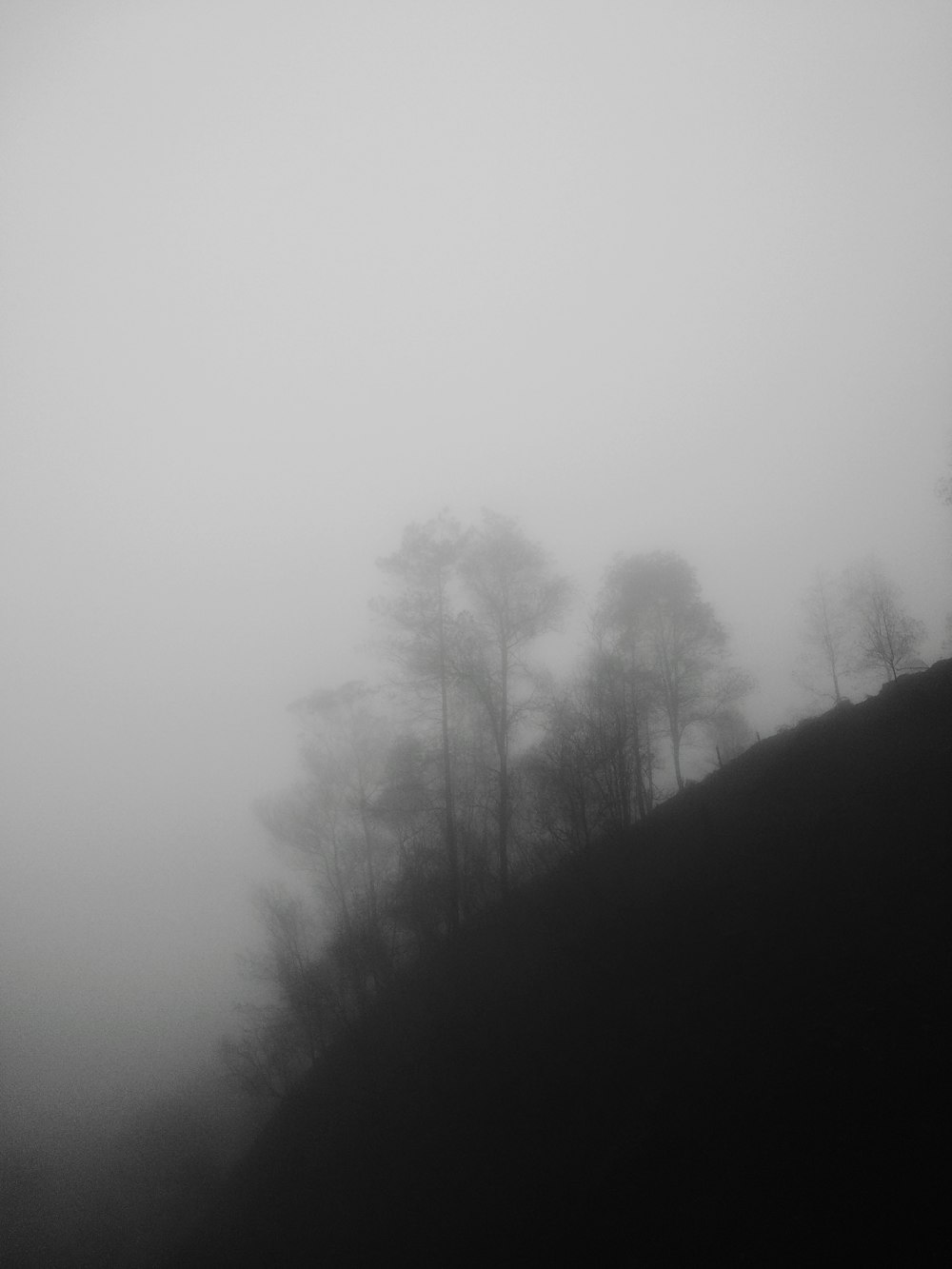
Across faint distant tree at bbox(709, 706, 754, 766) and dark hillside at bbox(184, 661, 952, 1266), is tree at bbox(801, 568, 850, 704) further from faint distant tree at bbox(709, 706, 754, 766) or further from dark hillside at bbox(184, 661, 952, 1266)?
dark hillside at bbox(184, 661, 952, 1266)

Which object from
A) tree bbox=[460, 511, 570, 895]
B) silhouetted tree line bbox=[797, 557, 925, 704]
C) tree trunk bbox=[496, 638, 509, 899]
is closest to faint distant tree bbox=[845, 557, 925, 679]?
silhouetted tree line bbox=[797, 557, 925, 704]

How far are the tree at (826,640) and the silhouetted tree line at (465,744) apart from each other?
534 cm

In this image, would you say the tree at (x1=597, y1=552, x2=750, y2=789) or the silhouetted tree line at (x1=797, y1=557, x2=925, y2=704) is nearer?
the tree at (x1=597, y1=552, x2=750, y2=789)

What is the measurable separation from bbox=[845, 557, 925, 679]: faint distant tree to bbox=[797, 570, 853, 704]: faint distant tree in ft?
1.82

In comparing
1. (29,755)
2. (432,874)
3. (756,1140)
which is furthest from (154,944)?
(29,755)

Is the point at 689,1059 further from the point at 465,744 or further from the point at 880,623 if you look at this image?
the point at 880,623

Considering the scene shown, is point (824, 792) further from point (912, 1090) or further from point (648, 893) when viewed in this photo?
point (912, 1090)

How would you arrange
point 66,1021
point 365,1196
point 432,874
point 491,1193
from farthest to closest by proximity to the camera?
1. point 66,1021
2. point 432,874
3. point 365,1196
4. point 491,1193

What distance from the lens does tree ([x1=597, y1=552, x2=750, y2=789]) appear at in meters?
25.0

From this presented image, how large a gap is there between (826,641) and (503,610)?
68.4ft


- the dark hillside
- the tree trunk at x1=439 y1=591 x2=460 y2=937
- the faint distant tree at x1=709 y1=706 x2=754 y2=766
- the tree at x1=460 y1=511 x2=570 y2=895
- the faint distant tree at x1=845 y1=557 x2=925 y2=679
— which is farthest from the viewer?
the faint distant tree at x1=845 y1=557 x2=925 y2=679

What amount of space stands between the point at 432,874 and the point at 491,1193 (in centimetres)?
1254

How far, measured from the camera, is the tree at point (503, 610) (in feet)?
61.5

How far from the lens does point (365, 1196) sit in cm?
1203
